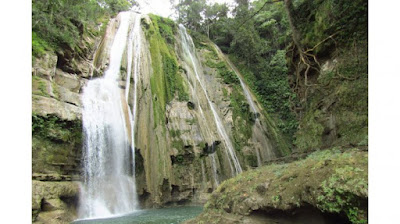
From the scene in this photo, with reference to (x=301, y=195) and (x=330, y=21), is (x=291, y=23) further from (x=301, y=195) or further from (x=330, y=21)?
(x=301, y=195)

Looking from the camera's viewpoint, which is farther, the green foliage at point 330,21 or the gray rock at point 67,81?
the gray rock at point 67,81

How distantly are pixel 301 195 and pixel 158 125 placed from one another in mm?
10420

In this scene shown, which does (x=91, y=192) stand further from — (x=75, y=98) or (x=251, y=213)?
(x=251, y=213)

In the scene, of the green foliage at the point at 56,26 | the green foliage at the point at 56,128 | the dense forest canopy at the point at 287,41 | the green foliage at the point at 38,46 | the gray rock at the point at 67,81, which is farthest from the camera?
the gray rock at the point at 67,81

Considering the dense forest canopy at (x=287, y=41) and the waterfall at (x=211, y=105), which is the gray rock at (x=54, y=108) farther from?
the waterfall at (x=211, y=105)

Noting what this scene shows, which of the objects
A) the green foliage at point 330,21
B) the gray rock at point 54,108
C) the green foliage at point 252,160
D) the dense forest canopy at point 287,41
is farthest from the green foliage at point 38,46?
the green foliage at point 252,160

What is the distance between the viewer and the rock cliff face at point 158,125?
31.8 feet

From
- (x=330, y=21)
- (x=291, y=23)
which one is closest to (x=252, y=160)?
(x=291, y=23)

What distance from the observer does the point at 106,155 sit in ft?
38.1

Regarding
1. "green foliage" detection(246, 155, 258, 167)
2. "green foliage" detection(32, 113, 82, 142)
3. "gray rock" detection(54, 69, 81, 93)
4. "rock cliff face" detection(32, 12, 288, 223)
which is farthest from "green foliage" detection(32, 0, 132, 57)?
"green foliage" detection(246, 155, 258, 167)

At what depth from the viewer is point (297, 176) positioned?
16.5 ft

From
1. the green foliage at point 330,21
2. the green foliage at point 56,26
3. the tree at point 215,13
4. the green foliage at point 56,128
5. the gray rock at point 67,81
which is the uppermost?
the tree at point 215,13

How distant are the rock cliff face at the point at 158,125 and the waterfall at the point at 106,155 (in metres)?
0.44

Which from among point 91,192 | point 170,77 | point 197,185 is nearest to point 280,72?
point 170,77
